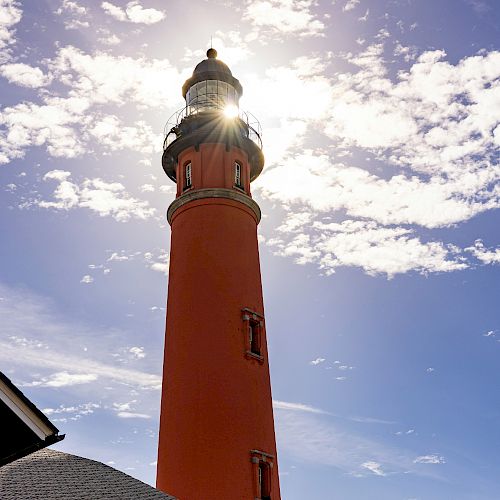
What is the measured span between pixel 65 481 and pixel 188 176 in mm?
12901

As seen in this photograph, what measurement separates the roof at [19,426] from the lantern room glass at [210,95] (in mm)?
19231

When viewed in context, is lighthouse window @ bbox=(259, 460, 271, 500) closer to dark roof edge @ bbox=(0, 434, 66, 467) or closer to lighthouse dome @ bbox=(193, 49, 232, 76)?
dark roof edge @ bbox=(0, 434, 66, 467)

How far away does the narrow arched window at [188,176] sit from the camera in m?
24.5

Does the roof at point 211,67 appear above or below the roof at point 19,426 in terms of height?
above

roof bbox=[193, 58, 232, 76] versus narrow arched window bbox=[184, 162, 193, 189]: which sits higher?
roof bbox=[193, 58, 232, 76]

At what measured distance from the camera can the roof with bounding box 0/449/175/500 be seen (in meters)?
14.6

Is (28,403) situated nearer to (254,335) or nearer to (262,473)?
(262,473)

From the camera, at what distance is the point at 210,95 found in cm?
2686

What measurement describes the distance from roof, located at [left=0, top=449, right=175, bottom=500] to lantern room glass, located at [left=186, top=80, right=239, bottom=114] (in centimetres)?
1500

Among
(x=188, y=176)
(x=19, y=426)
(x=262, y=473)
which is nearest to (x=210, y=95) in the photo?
(x=188, y=176)

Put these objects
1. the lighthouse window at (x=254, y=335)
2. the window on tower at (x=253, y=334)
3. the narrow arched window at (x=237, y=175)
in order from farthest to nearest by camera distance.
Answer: the narrow arched window at (x=237, y=175)
the lighthouse window at (x=254, y=335)
the window on tower at (x=253, y=334)

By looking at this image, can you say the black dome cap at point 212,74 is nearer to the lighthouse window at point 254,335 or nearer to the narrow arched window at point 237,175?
the narrow arched window at point 237,175

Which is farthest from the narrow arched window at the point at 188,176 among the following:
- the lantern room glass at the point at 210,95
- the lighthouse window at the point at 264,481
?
the lighthouse window at the point at 264,481

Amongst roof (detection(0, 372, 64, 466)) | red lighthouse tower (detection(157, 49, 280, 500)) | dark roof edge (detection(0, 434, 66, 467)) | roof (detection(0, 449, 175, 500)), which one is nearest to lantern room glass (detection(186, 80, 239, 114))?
red lighthouse tower (detection(157, 49, 280, 500))
